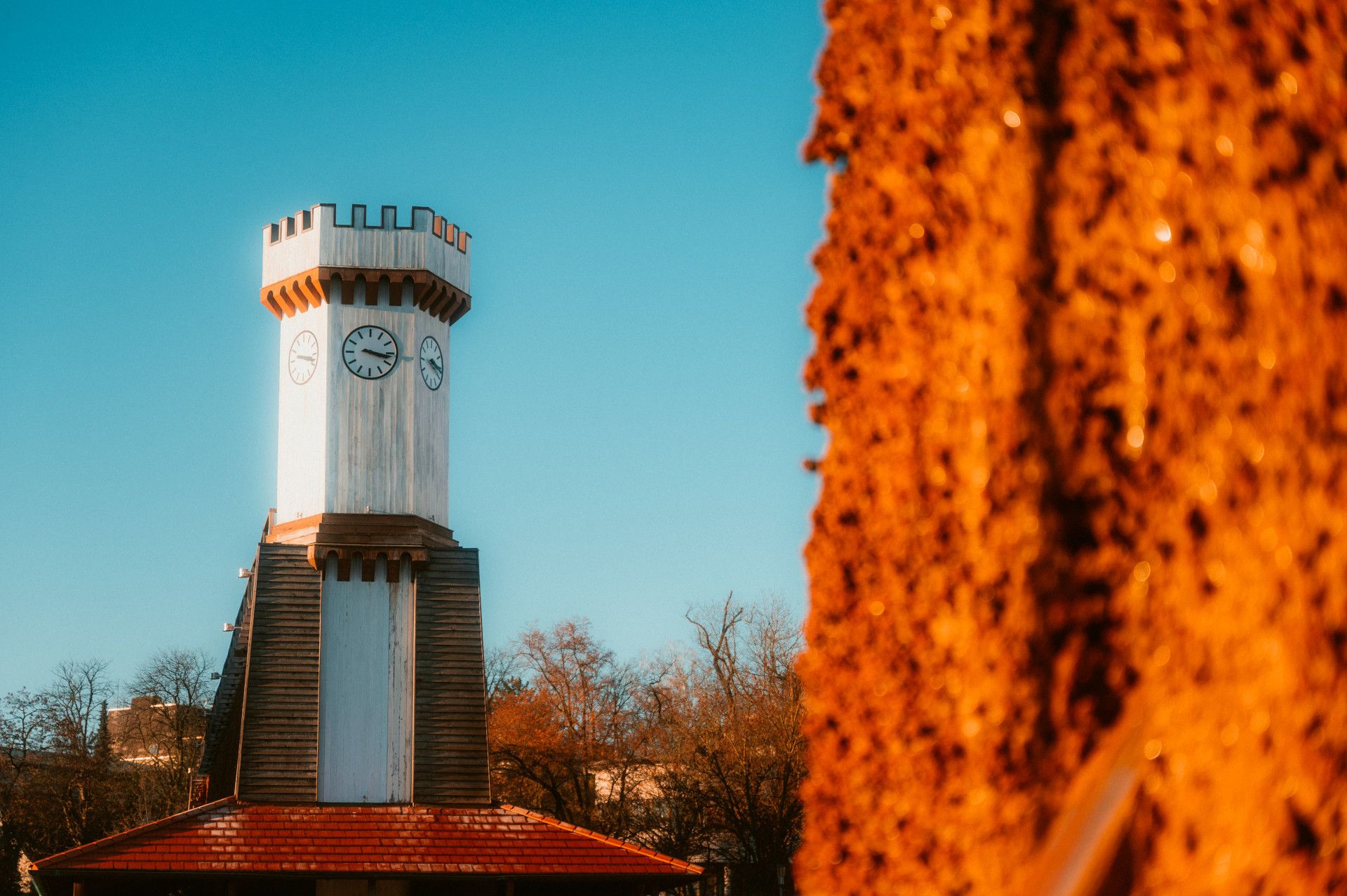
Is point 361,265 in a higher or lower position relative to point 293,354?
higher

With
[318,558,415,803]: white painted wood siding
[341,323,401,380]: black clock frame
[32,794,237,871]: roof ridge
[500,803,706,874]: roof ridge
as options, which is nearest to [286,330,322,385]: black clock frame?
[341,323,401,380]: black clock frame

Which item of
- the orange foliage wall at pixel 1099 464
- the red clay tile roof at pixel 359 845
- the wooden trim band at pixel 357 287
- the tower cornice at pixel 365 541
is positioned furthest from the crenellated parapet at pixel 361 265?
the orange foliage wall at pixel 1099 464

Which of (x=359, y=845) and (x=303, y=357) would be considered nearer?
(x=359, y=845)

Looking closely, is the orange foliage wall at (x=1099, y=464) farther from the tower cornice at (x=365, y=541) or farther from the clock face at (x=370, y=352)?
the clock face at (x=370, y=352)

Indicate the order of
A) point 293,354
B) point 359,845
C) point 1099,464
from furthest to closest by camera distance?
point 293,354, point 359,845, point 1099,464

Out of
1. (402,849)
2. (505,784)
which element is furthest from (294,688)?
(505,784)

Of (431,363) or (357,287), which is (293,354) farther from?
(431,363)

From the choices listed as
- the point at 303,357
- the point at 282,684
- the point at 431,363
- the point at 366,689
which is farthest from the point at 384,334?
the point at 282,684

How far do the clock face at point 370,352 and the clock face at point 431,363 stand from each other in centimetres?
67

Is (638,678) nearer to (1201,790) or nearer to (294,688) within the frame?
(294,688)

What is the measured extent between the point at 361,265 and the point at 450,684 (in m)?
8.80

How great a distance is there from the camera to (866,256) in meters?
2.13

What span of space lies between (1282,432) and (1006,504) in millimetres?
339

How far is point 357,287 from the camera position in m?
29.2
